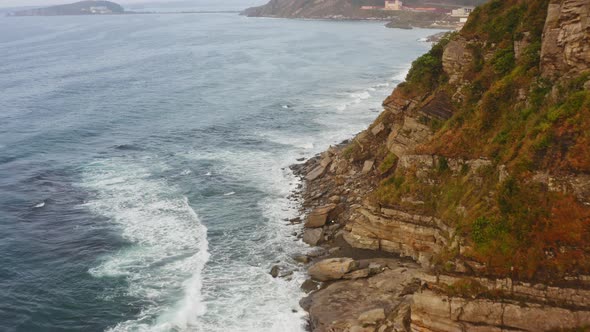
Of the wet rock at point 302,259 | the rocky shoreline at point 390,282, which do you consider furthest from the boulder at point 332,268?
the wet rock at point 302,259

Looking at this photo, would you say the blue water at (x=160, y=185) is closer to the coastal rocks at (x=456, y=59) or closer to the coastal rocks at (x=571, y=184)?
the coastal rocks at (x=571, y=184)

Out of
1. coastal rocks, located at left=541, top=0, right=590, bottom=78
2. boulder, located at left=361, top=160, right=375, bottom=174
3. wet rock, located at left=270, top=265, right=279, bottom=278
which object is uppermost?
coastal rocks, located at left=541, top=0, right=590, bottom=78

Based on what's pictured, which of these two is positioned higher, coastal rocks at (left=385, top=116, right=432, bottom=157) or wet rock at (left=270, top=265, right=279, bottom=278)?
coastal rocks at (left=385, top=116, right=432, bottom=157)

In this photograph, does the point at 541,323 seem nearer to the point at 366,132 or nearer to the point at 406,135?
the point at 406,135

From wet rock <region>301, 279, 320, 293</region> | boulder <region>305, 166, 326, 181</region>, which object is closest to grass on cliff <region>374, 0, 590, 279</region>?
wet rock <region>301, 279, 320, 293</region>

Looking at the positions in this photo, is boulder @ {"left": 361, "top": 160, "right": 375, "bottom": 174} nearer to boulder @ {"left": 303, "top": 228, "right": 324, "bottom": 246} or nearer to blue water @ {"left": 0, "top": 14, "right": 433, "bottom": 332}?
blue water @ {"left": 0, "top": 14, "right": 433, "bottom": 332}

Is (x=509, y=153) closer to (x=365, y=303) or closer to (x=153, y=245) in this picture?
(x=365, y=303)

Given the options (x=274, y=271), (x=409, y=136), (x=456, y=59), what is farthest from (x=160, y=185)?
(x=456, y=59)

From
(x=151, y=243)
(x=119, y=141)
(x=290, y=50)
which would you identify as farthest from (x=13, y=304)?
(x=290, y=50)
